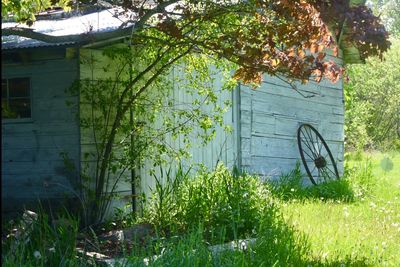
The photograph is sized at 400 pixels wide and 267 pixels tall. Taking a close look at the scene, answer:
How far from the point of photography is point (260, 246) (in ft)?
17.0

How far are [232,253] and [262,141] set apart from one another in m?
6.51

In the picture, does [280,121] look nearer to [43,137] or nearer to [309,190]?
[309,190]

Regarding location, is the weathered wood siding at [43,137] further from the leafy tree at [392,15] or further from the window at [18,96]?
the leafy tree at [392,15]

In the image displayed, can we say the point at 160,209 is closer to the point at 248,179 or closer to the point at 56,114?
the point at 248,179

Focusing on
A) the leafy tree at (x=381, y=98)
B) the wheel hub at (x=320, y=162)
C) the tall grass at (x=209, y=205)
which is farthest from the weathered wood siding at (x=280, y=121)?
the leafy tree at (x=381, y=98)

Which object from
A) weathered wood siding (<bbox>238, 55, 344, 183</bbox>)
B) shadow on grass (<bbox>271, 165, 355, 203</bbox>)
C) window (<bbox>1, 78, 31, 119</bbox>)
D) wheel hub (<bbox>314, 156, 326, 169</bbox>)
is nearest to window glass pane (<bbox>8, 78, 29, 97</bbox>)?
window (<bbox>1, 78, 31, 119</bbox>)

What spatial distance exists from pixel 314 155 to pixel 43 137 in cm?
626

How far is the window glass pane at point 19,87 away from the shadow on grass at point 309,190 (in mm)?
3809

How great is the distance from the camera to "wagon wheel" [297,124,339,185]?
12.5 meters

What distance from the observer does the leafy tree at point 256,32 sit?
5.47m

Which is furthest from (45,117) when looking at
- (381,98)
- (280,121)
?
(381,98)

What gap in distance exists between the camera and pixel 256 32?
652 centimetres

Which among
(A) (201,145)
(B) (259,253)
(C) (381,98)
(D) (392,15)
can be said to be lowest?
(B) (259,253)

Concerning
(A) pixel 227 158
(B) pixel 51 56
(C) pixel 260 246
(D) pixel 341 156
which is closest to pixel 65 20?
(B) pixel 51 56
